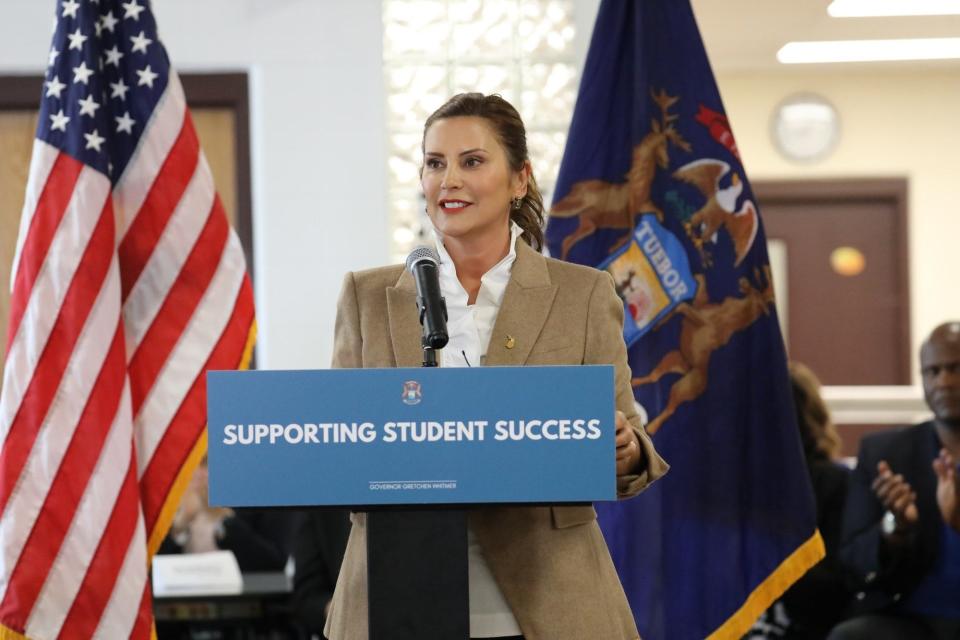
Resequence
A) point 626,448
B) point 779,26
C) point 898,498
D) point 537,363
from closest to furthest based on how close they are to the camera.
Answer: point 626,448
point 537,363
point 898,498
point 779,26

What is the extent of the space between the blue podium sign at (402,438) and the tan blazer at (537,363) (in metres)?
0.20

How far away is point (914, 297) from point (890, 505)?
4810mm

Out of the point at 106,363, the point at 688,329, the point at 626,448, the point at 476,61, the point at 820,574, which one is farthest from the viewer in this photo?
the point at 476,61

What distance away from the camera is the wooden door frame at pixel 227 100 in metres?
4.34

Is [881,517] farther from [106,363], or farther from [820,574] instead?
[106,363]

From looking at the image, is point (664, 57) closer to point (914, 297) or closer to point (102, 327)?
point (102, 327)

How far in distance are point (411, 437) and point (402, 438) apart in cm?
1

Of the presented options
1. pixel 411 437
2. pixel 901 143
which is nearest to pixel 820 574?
pixel 411 437

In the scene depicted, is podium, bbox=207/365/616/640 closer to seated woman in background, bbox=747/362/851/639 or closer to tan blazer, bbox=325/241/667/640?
tan blazer, bbox=325/241/667/640

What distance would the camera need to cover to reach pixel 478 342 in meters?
1.84

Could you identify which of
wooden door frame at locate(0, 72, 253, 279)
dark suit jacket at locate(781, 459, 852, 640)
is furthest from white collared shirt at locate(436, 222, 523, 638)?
wooden door frame at locate(0, 72, 253, 279)

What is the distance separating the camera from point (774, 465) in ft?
10.7

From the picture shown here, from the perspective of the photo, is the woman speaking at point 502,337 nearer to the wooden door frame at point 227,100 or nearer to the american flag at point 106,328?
the american flag at point 106,328

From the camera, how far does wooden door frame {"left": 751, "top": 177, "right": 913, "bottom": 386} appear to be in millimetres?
8062
